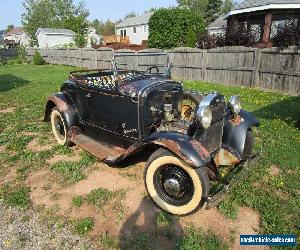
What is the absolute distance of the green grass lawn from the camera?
3.78m

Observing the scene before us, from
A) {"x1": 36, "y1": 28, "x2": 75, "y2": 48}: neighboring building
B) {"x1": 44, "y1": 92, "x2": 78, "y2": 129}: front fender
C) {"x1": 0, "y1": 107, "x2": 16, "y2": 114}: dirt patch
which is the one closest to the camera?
{"x1": 44, "y1": 92, "x2": 78, "y2": 129}: front fender

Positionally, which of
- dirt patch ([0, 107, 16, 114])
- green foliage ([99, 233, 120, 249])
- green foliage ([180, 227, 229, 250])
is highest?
dirt patch ([0, 107, 16, 114])

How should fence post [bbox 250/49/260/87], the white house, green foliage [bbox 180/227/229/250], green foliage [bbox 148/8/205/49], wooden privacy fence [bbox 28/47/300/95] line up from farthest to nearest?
the white house, green foliage [bbox 148/8/205/49], fence post [bbox 250/49/260/87], wooden privacy fence [bbox 28/47/300/95], green foliage [bbox 180/227/229/250]

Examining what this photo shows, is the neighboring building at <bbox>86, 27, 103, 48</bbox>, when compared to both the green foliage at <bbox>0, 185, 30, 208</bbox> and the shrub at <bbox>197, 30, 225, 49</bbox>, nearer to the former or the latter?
the shrub at <bbox>197, 30, 225, 49</bbox>

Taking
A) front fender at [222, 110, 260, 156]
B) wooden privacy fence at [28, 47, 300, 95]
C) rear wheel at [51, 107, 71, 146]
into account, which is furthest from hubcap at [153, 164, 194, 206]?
wooden privacy fence at [28, 47, 300, 95]

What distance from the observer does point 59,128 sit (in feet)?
19.9

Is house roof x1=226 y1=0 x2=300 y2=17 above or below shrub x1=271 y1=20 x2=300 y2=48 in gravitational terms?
above

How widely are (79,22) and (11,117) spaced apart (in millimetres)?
41659

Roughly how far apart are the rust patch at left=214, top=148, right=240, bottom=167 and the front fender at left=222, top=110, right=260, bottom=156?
0.48 feet

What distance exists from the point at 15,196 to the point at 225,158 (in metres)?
3.16

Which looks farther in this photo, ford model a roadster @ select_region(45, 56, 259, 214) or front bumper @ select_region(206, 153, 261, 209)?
ford model a roadster @ select_region(45, 56, 259, 214)

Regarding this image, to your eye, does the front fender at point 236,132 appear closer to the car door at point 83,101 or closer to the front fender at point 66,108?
the car door at point 83,101

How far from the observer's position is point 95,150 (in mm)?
4871

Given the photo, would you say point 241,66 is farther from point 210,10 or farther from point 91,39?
point 210,10
